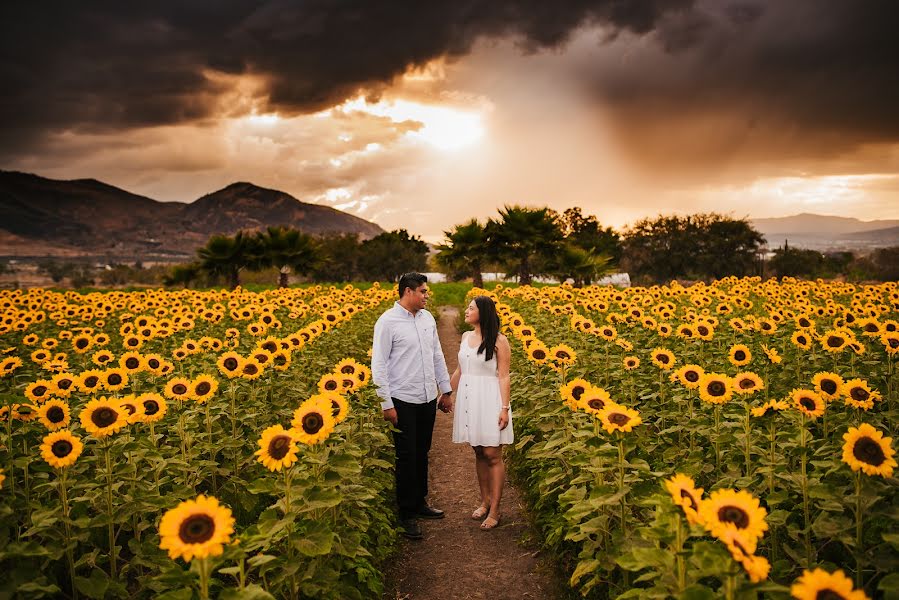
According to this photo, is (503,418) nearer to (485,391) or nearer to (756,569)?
(485,391)

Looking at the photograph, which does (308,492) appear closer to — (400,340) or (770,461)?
(400,340)

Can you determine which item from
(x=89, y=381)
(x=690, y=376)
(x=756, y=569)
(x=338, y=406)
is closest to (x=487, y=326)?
(x=338, y=406)

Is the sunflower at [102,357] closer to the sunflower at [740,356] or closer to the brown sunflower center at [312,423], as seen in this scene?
the brown sunflower center at [312,423]

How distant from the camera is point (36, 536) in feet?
12.1

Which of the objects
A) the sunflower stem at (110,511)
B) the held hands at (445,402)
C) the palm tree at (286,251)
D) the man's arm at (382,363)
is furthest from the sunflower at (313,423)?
the palm tree at (286,251)

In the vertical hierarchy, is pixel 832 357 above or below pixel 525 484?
above

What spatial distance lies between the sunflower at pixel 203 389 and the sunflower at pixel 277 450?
80.2 inches

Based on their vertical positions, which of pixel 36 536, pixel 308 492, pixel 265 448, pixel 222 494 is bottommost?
pixel 222 494

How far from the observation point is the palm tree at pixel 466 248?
Result: 115 ft

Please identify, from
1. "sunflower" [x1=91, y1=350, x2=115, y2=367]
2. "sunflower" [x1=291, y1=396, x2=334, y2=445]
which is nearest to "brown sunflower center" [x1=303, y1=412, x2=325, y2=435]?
"sunflower" [x1=291, y1=396, x2=334, y2=445]

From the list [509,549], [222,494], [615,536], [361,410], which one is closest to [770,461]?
[615,536]

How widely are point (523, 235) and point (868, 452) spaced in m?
32.1

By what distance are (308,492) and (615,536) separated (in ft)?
7.00

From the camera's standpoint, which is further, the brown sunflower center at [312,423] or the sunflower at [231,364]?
the sunflower at [231,364]
